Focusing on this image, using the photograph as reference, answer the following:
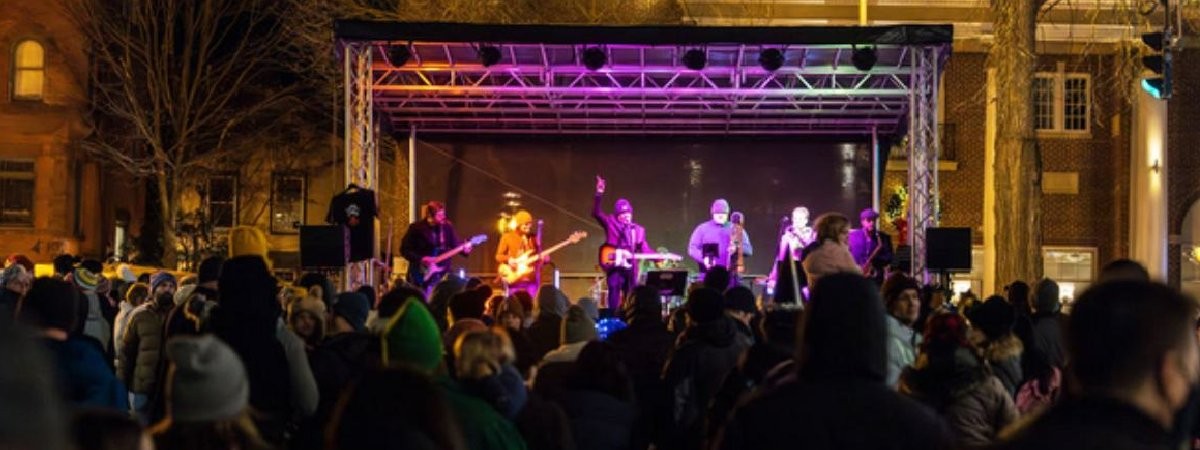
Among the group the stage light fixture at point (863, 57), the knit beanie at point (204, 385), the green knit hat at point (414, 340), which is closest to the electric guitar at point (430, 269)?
the stage light fixture at point (863, 57)

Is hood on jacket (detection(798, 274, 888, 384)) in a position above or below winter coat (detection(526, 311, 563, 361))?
above

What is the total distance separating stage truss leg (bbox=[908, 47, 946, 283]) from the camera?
19672 millimetres

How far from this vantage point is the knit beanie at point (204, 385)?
383 centimetres

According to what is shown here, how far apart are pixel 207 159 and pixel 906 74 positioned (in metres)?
19.3

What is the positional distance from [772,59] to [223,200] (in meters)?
21.8

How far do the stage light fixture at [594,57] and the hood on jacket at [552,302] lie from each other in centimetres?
1005

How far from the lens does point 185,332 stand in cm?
792

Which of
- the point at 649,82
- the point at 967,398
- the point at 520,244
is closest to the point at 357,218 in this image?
the point at 520,244

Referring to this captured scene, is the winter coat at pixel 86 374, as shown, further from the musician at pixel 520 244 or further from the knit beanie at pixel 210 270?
the musician at pixel 520 244

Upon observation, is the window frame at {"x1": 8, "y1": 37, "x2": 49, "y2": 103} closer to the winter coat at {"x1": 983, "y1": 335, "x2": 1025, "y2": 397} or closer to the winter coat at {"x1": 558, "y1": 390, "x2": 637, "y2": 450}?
the winter coat at {"x1": 558, "y1": 390, "x2": 637, "y2": 450}

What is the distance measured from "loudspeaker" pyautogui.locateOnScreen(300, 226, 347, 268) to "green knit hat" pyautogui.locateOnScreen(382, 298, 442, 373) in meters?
13.6

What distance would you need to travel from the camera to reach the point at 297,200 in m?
38.1

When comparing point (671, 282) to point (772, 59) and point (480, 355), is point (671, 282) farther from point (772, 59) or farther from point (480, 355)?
point (480, 355)

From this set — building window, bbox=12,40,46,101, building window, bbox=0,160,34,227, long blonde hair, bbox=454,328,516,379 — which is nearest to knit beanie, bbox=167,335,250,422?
long blonde hair, bbox=454,328,516,379
